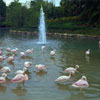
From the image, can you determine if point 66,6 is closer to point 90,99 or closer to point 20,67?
point 20,67

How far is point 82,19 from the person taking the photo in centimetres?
4369

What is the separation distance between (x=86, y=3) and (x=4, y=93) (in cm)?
3455

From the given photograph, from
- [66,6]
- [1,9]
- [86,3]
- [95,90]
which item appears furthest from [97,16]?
[1,9]

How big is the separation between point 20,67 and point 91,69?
133 inches

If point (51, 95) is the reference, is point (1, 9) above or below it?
above

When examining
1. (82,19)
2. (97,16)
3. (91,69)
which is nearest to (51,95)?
(91,69)

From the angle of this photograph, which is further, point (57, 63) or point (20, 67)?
point (57, 63)

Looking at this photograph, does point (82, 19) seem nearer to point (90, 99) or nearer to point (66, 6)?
point (66, 6)

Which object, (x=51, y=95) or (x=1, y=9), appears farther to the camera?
(x=1, y=9)

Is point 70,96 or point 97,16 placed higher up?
point 97,16

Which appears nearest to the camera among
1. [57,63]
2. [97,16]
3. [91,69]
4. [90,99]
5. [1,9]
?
[90,99]

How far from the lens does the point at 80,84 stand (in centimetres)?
687

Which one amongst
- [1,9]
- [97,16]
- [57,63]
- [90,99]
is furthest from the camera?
[1,9]

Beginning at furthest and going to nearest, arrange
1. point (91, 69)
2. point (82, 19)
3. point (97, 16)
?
1. point (82, 19)
2. point (97, 16)
3. point (91, 69)
